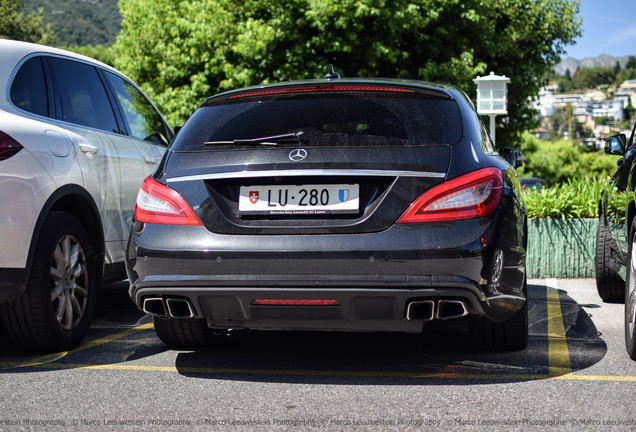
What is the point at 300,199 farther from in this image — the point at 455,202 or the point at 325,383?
the point at 325,383

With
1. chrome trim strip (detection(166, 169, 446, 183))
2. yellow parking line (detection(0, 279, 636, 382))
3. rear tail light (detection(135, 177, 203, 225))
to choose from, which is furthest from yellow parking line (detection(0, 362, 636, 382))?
chrome trim strip (detection(166, 169, 446, 183))

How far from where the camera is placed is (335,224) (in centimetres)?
376

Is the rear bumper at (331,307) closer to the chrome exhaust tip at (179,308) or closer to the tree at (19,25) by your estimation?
the chrome exhaust tip at (179,308)

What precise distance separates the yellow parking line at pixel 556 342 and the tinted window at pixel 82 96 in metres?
3.21

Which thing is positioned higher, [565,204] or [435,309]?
[435,309]

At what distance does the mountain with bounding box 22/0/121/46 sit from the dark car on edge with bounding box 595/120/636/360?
142650 mm

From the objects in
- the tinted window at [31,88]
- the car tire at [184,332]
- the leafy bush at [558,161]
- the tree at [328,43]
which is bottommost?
the leafy bush at [558,161]

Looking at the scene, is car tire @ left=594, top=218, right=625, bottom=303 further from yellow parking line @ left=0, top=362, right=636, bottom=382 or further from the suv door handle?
the suv door handle

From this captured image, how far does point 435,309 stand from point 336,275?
476 millimetres

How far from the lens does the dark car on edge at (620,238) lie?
452 centimetres

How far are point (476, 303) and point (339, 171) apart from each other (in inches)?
33.7

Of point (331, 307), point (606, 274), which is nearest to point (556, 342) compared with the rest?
point (331, 307)

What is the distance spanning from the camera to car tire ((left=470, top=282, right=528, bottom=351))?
4551 millimetres

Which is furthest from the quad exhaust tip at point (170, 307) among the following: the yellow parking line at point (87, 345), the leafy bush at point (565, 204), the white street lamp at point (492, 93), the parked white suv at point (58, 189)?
the white street lamp at point (492, 93)
